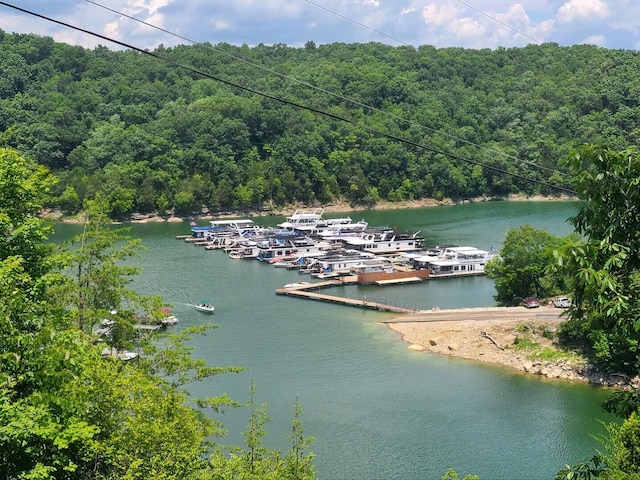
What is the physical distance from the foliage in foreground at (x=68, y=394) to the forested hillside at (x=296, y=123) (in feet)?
103

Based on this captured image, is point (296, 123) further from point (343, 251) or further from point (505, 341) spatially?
point (505, 341)

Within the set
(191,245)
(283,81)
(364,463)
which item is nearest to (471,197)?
(283,81)

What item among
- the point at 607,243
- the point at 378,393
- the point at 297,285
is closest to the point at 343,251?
the point at 297,285

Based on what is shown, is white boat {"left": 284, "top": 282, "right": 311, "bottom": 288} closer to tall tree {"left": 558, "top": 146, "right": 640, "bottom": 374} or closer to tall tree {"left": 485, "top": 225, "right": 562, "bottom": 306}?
tall tree {"left": 485, "top": 225, "right": 562, "bottom": 306}

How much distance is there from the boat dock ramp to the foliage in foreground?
13817mm

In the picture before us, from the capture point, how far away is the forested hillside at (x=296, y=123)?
45969mm

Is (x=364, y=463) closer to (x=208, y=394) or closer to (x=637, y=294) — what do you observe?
(x=208, y=394)

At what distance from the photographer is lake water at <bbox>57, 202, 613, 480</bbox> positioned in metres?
11.6

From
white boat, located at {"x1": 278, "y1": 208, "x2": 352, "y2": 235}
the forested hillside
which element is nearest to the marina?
white boat, located at {"x1": 278, "y1": 208, "x2": 352, "y2": 235}

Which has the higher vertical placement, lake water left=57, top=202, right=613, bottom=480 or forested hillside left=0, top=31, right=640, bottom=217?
forested hillside left=0, top=31, right=640, bottom=217

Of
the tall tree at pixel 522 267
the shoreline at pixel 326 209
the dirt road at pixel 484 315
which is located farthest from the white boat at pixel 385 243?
the shoreline at pixel 326 209

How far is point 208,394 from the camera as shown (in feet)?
46.4

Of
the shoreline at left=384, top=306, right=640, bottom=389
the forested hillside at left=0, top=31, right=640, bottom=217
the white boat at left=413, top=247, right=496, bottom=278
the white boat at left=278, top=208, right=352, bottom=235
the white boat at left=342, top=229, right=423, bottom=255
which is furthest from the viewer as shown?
the forested hillside at left=0, top=31, right=640, bottom=217

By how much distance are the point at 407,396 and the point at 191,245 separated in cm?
2157
